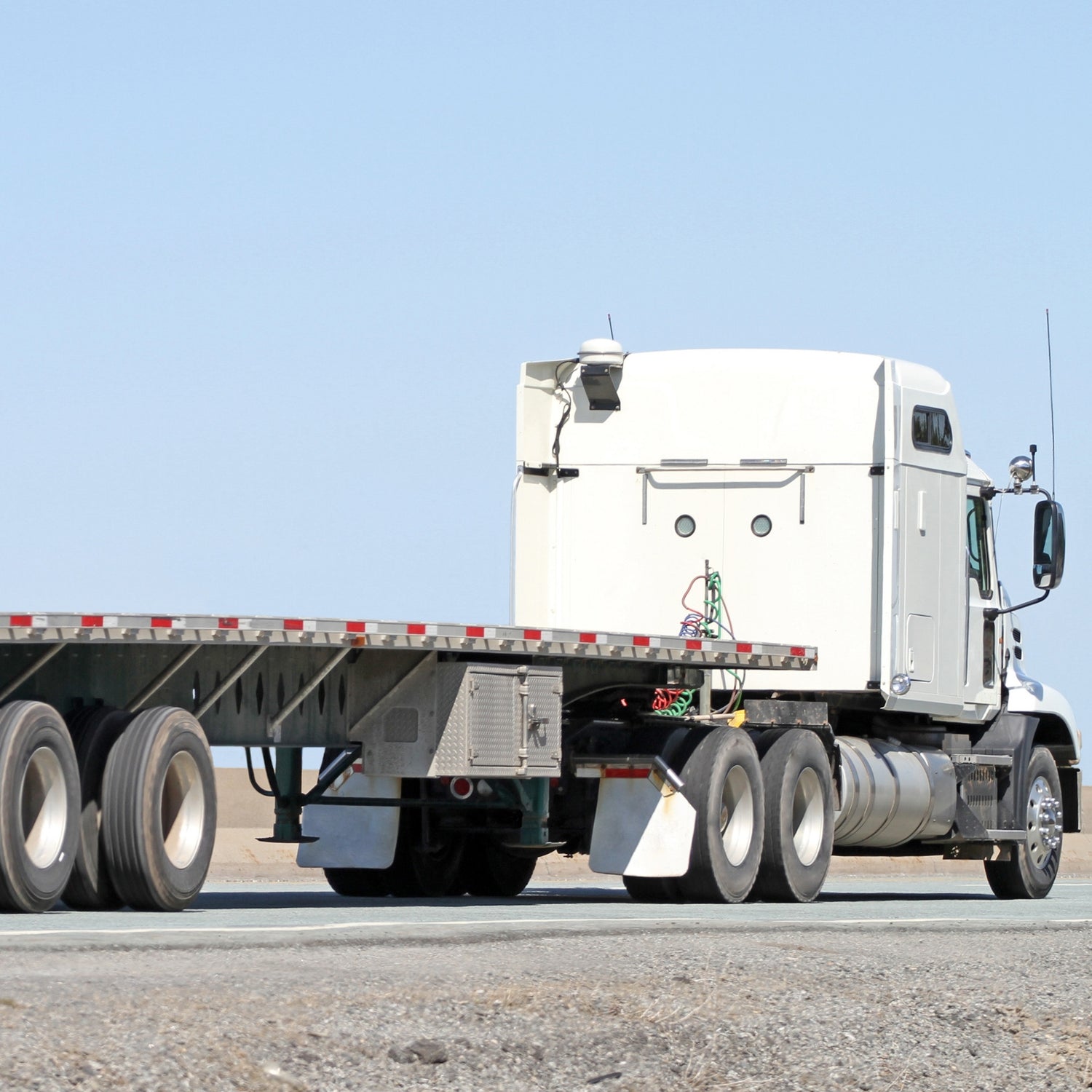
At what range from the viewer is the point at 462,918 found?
1309 centimetres

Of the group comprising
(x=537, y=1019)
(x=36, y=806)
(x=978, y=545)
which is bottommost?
(x=537, y=1019)

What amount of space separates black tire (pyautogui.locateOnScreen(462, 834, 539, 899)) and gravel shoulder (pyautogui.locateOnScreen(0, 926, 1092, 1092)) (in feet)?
23.8

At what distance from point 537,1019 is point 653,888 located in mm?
7633

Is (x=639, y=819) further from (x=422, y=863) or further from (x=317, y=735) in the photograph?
(x=317, y=735)

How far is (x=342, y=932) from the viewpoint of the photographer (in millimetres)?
11016

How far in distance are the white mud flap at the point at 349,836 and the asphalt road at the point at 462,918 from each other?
300mm

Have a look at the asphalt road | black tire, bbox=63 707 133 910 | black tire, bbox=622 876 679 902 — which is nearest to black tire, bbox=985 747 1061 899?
the asphalt road

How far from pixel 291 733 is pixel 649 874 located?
2.82 metres

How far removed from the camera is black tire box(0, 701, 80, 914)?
1223 cm

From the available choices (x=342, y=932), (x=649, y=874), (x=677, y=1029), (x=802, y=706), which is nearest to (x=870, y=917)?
(x=649, y=874)

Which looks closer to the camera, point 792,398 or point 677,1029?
point 677,1029

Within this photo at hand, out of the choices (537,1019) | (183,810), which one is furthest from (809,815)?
(537,1019)

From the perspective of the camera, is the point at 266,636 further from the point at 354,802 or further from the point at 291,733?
the point at 354,802

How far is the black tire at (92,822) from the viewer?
1303 centimetres
